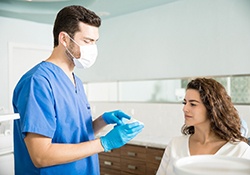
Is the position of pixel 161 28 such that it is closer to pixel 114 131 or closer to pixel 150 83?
pixel 150 83

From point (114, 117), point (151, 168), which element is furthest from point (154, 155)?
point (114, 117)

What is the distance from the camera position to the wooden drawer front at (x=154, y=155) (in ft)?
9.51

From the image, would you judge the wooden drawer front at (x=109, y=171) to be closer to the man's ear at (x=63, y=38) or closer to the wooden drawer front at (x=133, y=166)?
the wooden drawer front at (x=133, y=166)

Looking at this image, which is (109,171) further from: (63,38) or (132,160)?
(63,38)

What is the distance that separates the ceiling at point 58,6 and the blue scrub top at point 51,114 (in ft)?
6.69

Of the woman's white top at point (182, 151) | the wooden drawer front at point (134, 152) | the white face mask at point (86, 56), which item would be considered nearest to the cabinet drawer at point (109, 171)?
the wooden drawer front at point (134, 152)

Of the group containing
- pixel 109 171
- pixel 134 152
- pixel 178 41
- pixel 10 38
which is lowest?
pixel 109 171

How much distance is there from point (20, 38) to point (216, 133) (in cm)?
339

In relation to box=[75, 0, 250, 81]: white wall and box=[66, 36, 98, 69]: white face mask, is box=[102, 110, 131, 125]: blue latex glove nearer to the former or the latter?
box=[66, 36, 98, 69]: white face mask

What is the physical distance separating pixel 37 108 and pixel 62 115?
0.15 m

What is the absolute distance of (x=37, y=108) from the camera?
109 centimetres

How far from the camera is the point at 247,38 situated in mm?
2773

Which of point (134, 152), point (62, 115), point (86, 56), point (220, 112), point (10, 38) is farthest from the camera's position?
point (10, 38)

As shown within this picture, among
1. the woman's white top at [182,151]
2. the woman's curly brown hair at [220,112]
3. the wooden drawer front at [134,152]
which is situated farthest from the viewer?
the wooden drawer front at [134,152]
